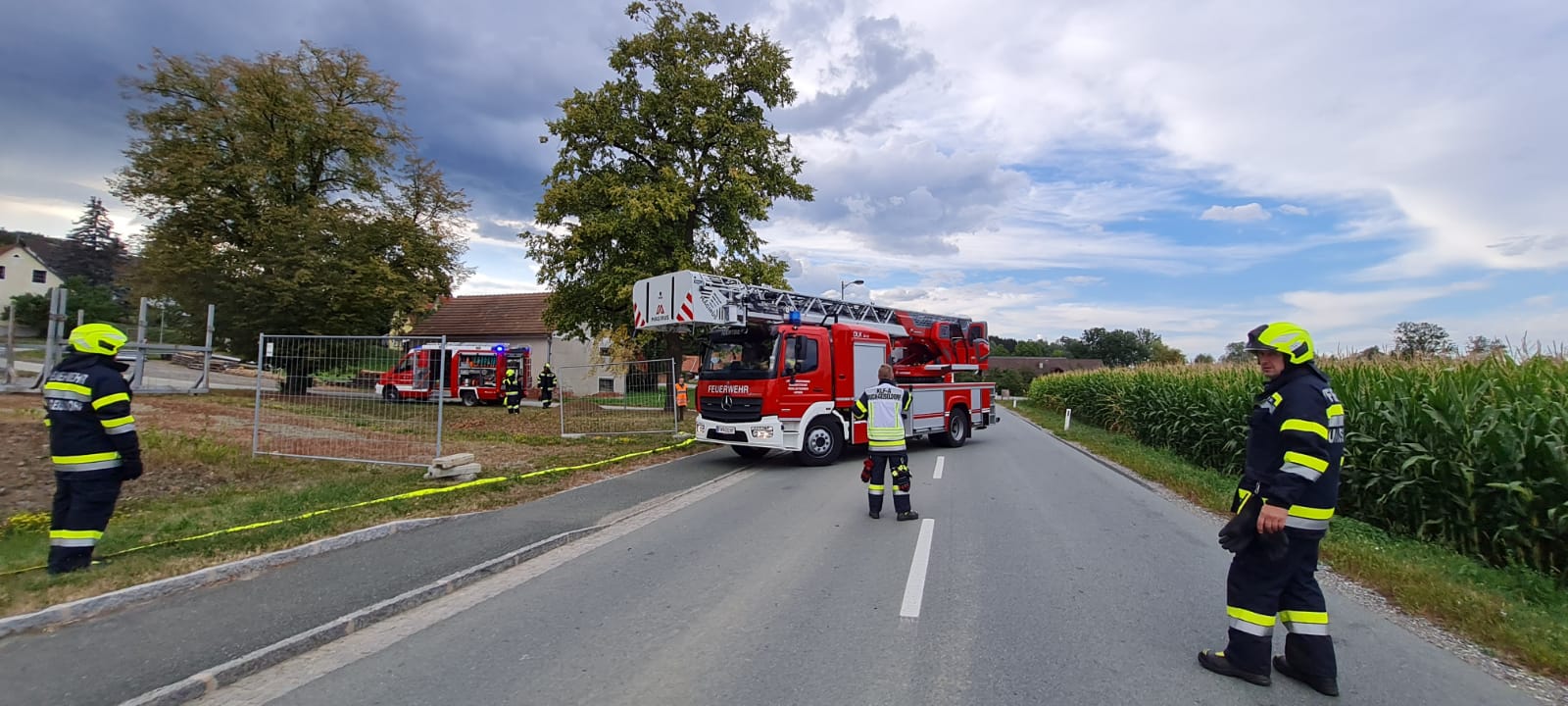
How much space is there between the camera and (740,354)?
43.4ft

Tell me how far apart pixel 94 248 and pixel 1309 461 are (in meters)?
A: 131

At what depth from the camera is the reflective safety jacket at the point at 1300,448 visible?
3.59 m

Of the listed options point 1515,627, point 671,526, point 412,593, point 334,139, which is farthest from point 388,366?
point 334,139

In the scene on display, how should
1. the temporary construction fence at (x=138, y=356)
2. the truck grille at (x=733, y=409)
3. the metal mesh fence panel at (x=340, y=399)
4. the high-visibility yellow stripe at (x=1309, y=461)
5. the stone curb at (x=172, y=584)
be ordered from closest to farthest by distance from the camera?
1. the high-visibility yellow stripe at (x=1309, y=461)
2. the stone curb at (x=172, y=584)
3. the metal mesh fence panel at (x=340, y=399)
4. the temporary construction fence at (x=138, y=356)
5. the truck grille at (x=733, y=409)

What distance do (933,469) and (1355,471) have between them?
19.0 ft

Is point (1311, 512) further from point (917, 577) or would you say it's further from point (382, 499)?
point (382, 499)

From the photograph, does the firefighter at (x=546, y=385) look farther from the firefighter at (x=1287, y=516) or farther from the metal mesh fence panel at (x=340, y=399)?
the firefighter at (x=1287, y=516)

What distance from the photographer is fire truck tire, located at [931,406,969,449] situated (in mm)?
16925

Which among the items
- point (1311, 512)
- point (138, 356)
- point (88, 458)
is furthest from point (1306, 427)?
point (138, 356)

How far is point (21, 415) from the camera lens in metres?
10.5

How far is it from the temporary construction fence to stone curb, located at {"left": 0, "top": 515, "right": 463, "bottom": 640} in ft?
10.5

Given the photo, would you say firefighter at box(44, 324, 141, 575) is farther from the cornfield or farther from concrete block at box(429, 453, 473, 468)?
the cornfield

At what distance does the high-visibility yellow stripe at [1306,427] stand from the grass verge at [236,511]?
7.23 meters

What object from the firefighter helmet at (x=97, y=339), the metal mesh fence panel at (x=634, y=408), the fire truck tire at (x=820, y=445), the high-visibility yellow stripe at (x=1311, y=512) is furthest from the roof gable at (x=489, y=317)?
the high-visibility yellow stripe at (x=1311, y=512)
